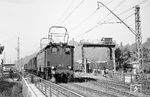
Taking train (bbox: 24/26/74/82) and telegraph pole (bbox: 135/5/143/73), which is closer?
telegraph pole (bbox: 135/5/143/73)

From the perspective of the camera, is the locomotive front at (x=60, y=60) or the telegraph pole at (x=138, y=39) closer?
the telegraph pole at (x=138, y=39)

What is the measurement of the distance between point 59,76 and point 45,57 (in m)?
→ 2.44

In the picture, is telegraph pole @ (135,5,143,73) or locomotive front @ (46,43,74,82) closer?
telegraph pole @ (135,5,143,73)

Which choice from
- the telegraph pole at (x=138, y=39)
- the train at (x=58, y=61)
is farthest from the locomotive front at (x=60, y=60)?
the telegraph pole at (x=138, y=39)

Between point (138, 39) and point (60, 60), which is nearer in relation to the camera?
point (138, 39)

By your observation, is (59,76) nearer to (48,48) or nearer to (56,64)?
(56,64)

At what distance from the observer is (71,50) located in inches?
1065

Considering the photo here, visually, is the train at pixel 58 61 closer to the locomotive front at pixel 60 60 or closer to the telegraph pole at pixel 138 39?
the locomotive front at pixel 60 60

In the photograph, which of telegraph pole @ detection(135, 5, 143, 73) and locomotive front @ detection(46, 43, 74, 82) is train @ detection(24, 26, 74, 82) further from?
telegraph pole @ detection(135, 5, 143, 73)

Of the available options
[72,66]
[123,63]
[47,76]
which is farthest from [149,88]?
[123,63]

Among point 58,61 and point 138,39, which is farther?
point 58,61

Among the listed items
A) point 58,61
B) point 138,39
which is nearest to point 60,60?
point 58,61

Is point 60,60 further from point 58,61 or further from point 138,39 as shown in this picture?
point 138,39

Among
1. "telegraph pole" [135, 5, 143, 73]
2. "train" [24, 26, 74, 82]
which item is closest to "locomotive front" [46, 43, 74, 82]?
"train" [24, 26, 74, 82]
